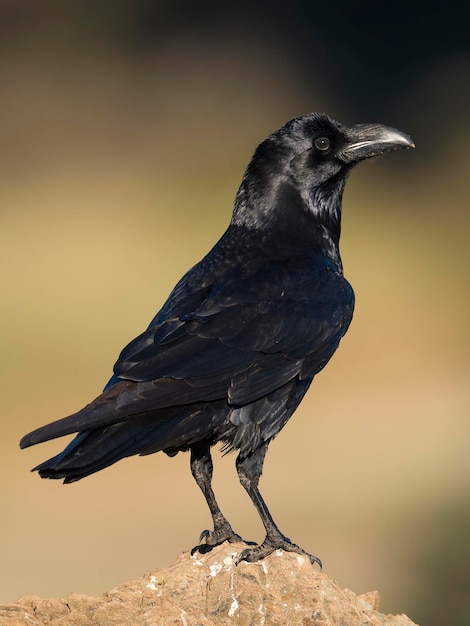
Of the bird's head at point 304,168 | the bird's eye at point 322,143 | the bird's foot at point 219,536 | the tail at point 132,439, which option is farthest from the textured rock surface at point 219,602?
the bird's eye at point 322,143

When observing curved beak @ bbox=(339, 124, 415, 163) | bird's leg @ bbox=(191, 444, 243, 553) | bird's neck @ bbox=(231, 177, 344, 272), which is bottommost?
bird's leg @ bbox=(191, 444, 243, 553)

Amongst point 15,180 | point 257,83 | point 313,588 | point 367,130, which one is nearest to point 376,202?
point 257,83

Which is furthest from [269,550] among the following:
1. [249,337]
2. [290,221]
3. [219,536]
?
[290,221]

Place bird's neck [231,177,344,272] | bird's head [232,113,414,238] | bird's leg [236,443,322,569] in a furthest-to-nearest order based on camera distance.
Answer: bird's head [232,113,414,238] < bird's neck [231,177,344,272] < bird's leg [236,443,322,569]

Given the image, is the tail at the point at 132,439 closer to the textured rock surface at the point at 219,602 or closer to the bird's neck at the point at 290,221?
the textured rock surface at the point at 219,602

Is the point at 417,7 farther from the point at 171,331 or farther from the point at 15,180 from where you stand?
the point at 171,331

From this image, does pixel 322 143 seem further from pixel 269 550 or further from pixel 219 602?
pixel 219 602

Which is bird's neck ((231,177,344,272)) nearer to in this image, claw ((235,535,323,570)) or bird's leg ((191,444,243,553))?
bird's leg ((191,444,243,553))

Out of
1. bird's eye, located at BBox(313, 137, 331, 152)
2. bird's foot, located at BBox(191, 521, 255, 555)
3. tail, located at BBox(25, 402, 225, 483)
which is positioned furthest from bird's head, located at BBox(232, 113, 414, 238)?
bird's foot, located at BBox(191, 521, 255, 555)

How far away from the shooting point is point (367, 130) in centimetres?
695

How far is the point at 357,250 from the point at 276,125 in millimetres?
3543

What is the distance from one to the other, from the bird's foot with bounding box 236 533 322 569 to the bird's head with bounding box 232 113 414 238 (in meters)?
1.61

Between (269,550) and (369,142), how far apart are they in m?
2.20

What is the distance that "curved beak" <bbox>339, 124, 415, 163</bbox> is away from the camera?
22.6 ft
